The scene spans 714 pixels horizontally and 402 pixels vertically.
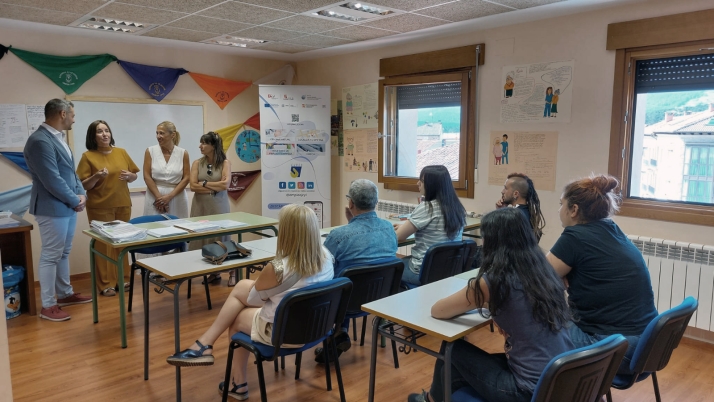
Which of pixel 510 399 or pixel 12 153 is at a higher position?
pixel 12 153

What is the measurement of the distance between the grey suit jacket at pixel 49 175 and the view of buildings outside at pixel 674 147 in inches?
171

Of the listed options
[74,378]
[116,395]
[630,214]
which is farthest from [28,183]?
[630,214]

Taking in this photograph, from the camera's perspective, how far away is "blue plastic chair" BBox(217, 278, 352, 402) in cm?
213

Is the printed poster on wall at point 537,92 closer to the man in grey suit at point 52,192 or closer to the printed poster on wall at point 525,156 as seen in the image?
the printed poster on wall at point 525,156

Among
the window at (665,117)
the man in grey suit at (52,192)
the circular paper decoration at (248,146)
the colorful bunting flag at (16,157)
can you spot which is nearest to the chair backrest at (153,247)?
the man in grey suit at (52,192)

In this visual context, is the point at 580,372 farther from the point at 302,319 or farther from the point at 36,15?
the point at 36,15

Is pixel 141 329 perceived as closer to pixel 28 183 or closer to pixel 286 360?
pixel 286 360

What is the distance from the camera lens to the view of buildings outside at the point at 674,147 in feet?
11.4

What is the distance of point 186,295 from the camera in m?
4.45

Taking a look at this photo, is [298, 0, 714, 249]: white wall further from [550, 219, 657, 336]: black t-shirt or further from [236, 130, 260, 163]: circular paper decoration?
[236, 130, 260, 163]: circular paper decoration

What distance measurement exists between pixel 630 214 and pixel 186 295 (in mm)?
3737

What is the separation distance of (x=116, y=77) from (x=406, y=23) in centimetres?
305

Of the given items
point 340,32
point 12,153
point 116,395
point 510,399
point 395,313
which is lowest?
point 116,395

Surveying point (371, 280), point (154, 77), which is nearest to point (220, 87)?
point (154, 77)
